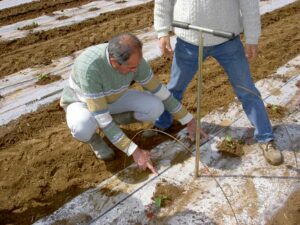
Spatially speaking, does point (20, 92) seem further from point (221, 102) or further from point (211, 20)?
point (211, 20)

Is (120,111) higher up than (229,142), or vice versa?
(120,111)

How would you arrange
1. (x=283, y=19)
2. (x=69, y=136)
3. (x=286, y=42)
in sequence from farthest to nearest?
1. (x=283, y=19)
2. (x=286, y=42)
3. (x=69, y=136)

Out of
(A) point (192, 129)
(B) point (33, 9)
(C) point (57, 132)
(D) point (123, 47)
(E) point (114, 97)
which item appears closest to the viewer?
(D) point (123, 47)

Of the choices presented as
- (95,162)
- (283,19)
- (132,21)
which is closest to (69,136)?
(95,162)

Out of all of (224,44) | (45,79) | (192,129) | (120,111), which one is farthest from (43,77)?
(224,44)

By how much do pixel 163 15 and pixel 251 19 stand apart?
2.52ft

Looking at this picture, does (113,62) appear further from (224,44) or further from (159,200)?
(159,200)

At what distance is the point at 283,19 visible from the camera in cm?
692

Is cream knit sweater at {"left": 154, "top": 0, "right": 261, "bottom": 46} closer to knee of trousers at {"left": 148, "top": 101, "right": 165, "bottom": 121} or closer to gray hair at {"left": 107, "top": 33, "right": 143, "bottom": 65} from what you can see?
gray hair at {"left": 107, "top": 33, "right": 143, "bottom": 65}

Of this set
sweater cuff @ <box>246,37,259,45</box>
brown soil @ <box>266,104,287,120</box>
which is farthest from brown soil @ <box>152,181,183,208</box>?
brown soil @ <box>266,104,287,120</box>

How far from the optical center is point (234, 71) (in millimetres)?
3367

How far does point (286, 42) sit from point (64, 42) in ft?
11.6

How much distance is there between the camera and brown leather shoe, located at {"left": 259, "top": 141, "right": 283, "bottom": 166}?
353 centimetres

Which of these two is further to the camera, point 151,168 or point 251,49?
point 151,168
